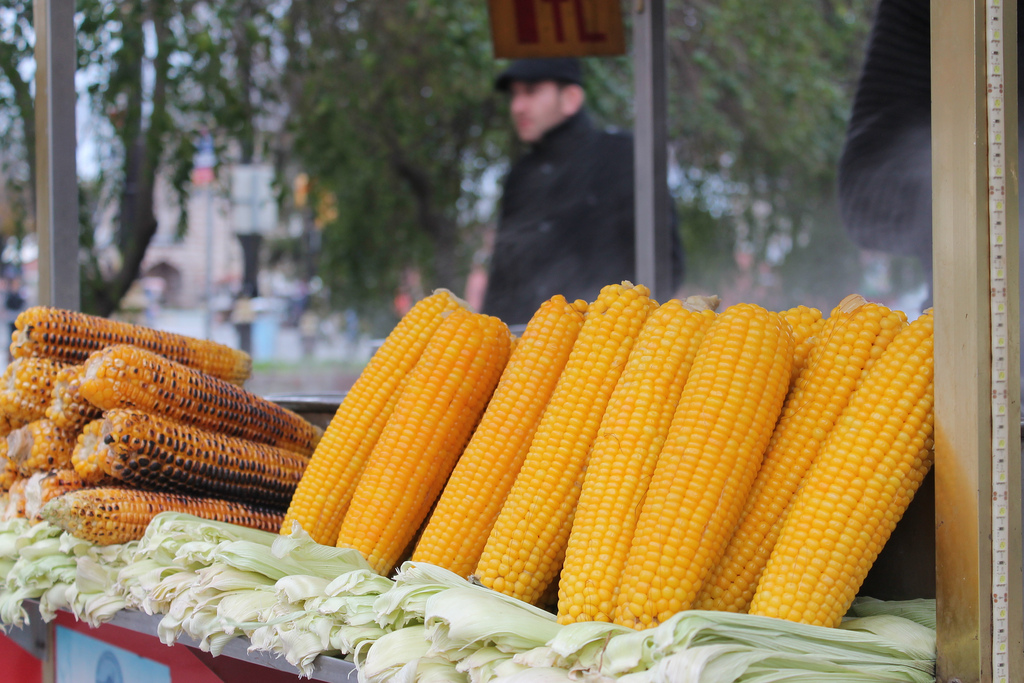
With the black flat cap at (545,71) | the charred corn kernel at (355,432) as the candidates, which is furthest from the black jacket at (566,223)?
the charred corn kernel at (355,432)

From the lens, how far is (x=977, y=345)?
1161mm

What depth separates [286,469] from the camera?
2035mm

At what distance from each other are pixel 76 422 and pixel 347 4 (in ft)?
20.9

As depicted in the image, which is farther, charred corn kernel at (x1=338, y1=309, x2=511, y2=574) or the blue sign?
the blue sign

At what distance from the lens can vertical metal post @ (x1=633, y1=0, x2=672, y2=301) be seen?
353 cm

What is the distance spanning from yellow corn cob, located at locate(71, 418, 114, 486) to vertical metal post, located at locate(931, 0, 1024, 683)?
1.57m

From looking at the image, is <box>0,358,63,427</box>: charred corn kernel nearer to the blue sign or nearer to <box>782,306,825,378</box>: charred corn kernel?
the blue sign

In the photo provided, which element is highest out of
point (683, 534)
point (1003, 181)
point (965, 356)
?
point (1003, 181)

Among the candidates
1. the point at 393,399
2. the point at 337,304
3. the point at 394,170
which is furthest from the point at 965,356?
the point at 337,304

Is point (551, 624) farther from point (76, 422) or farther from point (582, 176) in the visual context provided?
point (582, 176)

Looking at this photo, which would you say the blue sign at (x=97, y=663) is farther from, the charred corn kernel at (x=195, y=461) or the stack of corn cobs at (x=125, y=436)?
the charred corn kernel at (x=195, y=461)

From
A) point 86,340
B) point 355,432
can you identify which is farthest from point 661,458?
point 86,340

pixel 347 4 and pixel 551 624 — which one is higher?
pixel 347 4

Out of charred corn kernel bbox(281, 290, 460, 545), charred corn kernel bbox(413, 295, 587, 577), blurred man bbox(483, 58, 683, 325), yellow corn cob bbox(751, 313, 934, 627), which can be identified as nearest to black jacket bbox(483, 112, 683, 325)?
blurred man bbox(483, 58, 683, 325)
